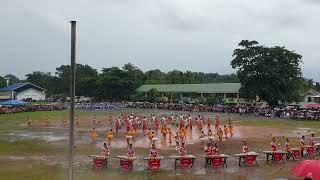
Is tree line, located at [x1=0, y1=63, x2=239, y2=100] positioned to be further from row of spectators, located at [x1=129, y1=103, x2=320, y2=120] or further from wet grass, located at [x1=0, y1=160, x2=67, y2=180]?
wet grass, located at [x1=0, y1=160, x2=67, y2=180]

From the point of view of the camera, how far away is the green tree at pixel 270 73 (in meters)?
62.8

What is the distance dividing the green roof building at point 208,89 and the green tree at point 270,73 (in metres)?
11.1

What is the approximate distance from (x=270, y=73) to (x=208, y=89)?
885 inches

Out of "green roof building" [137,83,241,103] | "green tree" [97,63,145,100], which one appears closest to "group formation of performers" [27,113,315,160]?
"green roof building" [137,83,241,103]

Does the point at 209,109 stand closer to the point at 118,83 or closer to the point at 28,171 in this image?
the point at 118,83

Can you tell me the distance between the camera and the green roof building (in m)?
78.7

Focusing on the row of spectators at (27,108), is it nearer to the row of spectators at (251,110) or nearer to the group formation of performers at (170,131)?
the row of spectators at (251,110)

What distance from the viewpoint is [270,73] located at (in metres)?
62.5

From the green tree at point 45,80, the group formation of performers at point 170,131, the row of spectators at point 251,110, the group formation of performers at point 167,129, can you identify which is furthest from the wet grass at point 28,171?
the green tree at point 45,80

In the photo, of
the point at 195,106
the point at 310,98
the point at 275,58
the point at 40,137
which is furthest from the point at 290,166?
the point at 310,98

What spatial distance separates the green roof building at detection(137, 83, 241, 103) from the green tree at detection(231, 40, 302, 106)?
11076mm

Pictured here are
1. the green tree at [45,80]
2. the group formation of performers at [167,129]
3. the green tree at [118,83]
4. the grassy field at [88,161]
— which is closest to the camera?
the grassy field at [88,161]

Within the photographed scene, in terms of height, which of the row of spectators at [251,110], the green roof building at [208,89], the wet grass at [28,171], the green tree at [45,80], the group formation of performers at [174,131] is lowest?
the wet grass at [28,171]

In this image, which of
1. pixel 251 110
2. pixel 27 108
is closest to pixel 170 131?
pixel 251 110
